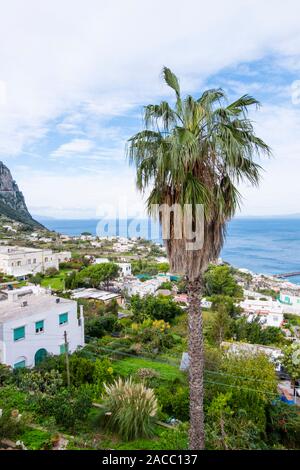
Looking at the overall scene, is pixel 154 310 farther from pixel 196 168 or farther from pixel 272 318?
pixel 196 168

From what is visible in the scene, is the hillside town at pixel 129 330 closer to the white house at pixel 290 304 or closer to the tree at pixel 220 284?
the white house at pixel 290 304

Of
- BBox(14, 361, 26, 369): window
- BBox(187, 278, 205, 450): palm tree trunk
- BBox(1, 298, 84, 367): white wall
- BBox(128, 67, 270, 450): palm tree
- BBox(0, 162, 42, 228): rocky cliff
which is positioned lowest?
BBox(14, 361, 26, 369): window

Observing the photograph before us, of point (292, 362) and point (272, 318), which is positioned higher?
point (292, 362)

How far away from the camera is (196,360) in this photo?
5.70 meters

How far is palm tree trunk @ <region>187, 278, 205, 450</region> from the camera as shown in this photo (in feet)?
18.6

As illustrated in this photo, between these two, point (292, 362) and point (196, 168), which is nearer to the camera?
point (196, 168)

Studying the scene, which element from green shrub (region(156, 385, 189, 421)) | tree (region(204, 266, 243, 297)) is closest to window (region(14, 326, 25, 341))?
green shrub (region(156, 385, 189, 421))

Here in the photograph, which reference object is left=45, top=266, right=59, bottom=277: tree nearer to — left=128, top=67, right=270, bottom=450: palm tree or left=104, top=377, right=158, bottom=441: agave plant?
left=104, top=377, right=158, bottom=441: agave plant

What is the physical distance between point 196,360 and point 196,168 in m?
3.30

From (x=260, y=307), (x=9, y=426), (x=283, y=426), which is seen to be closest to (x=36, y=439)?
(x=9, y=426)

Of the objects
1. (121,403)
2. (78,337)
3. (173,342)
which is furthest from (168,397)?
(173,342)

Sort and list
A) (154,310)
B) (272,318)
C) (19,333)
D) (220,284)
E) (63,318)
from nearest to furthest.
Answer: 1. (19,333)
2. (63,318)
3. (154,310)
4. (272,318)
5. (220,284)

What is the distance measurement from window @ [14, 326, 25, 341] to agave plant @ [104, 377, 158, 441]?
20.5 ft
